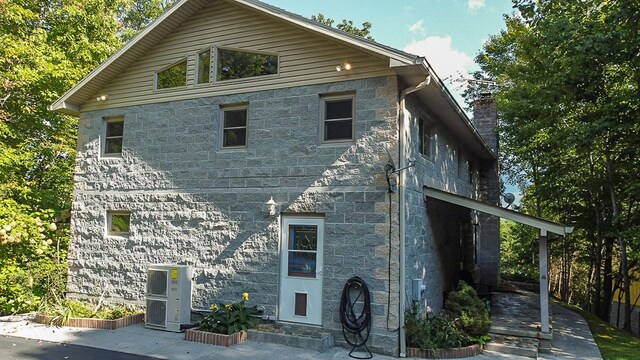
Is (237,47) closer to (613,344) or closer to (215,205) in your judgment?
(215,205)

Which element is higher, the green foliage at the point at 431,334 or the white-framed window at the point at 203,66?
the white-framed window at the point at 203,66

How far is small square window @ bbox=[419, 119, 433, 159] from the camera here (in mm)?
8625

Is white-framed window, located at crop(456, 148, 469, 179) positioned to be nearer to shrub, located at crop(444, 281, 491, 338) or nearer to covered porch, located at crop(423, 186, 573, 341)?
covered porch, located at crop(423, 186, 573, 341)

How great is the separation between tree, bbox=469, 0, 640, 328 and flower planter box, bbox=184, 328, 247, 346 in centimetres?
878

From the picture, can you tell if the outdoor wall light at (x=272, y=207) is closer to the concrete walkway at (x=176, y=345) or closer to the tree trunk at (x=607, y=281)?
the concrete walkway at (x=176, y=345)

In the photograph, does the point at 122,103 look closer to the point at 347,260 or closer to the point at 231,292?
the point at 231,292

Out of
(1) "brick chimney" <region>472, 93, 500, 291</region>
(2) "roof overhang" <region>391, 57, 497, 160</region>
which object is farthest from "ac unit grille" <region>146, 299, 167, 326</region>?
(1) "brick chimney" <region>472, 93, 500, 291</region>

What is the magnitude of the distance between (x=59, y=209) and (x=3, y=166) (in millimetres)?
2634

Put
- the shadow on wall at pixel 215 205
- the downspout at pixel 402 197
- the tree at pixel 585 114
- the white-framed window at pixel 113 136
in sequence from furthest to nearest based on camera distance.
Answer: the white-framed window at pixel 113 136
the tree at pixel 585 114
the shadow on wall at pixel 215 205
the downspout at pixel 402 197

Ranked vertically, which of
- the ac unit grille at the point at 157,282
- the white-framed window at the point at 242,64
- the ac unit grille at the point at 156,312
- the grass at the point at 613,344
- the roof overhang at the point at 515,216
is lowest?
the grass at the point at 613,344

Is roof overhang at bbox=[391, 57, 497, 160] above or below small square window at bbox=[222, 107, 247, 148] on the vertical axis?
above

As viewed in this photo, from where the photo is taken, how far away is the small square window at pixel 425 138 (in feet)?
28.3

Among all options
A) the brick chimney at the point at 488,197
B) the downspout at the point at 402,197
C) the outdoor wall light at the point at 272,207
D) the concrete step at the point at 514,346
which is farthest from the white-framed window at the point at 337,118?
the brick chimney at the point at 488,197

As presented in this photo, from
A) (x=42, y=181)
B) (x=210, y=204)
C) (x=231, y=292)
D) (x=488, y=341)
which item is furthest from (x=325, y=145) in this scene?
(x=42, y=181)
